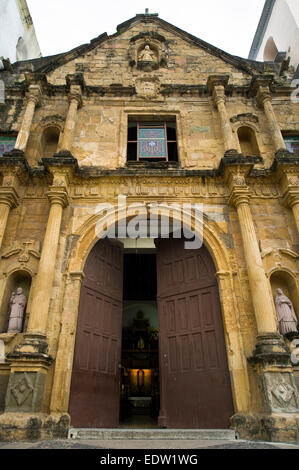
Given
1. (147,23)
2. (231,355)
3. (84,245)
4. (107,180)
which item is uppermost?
(147,23)

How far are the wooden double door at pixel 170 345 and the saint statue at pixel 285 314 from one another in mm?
1204

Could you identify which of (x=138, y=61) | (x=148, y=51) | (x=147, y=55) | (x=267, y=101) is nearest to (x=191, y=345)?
(x=267, y=101)

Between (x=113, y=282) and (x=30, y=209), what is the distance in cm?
271

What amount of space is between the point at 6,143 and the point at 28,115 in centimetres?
107

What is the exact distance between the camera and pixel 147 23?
37.1ft

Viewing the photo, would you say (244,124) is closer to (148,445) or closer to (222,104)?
(222,104)

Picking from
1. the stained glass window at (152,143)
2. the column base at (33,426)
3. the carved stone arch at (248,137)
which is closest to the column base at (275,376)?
the column base at (33,426)

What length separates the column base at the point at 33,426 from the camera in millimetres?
4539

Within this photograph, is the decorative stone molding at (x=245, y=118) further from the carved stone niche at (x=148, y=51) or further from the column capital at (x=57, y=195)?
the column capital at (x=57, y=195)

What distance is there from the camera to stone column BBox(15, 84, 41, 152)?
26.1 ft

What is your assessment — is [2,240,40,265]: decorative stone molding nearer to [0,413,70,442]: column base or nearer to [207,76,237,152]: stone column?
[0,413,70,442]: column base

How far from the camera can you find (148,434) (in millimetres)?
4844

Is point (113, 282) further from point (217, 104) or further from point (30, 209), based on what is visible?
point (217, 104)

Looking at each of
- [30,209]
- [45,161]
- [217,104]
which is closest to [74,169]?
[45,161]
